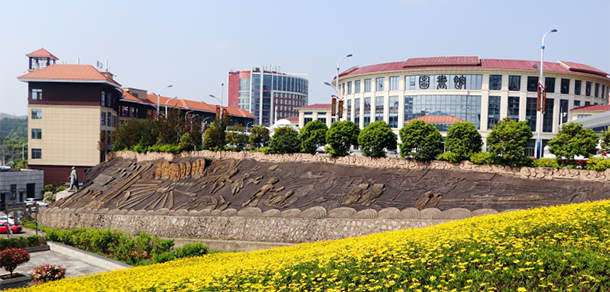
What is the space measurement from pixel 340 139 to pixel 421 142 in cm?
556

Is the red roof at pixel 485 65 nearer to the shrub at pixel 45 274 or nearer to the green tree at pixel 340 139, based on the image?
the green tree at pixel 340 139

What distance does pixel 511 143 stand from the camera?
2214 cm

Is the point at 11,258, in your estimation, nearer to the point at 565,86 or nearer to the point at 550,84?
the point at 550,84

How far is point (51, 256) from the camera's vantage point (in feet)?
68.9

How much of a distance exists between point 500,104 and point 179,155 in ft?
113

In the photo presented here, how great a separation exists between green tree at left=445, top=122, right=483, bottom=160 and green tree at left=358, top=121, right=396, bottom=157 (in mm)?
3671

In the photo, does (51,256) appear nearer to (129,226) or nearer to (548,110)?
(129,226)

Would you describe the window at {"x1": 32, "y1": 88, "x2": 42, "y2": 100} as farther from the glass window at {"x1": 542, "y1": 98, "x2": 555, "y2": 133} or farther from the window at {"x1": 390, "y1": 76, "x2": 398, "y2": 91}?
the glass window at {"x1": 542, "y1": 98, "x2": 555, "y2": 133}

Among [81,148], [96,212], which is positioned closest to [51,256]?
[96,212]

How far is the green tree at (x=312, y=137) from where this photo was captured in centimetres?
2972

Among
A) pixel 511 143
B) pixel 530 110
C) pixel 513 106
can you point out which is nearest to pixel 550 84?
pixel 530 110

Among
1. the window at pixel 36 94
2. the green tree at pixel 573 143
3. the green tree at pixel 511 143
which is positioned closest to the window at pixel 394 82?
the green tree at pixel 511 143

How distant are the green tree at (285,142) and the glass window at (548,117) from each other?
105ft

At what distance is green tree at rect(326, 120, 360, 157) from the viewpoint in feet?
92.6
